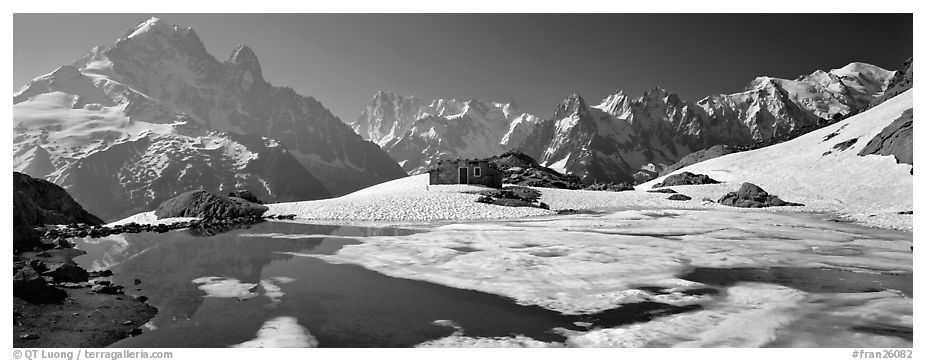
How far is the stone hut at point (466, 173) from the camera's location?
2277 inches

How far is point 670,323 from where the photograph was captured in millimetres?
8984

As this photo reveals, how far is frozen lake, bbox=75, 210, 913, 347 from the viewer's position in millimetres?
8383

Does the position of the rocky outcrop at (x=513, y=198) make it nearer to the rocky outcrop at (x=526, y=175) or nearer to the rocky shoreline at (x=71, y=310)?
the rocky outcrop at (x=526, y=175)

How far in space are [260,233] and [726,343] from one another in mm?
23210

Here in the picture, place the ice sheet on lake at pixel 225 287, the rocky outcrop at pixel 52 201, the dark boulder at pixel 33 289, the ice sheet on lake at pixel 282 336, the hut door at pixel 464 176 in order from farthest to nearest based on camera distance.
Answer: the hut door at pixel 464 176 < the rocky outcrop at pixel 52 201 < the ice sheet on lake at pixel 225 287 < the dark boulder at pixel 33 289 < the ice sheet on lake at pixel 282 336

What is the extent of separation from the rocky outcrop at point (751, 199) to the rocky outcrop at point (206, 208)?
46270 mm

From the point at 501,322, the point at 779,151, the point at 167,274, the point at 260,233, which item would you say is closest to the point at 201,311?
the point at 167,274

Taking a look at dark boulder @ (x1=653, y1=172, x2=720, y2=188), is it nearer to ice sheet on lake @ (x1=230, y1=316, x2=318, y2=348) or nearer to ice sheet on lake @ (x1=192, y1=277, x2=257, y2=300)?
ice sheet on lake @ (x1=192, y1=277, x2=257, y2=300)

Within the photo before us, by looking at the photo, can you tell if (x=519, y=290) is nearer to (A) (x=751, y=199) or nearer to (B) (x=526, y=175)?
(A) (x=751, y=199)

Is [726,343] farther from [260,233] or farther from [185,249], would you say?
[260,233]

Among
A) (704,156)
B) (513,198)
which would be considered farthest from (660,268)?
(704,156)

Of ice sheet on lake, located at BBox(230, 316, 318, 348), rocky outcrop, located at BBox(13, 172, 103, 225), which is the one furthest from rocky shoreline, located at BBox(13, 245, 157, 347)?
rocky outcrop, located at BBox(13, 172, 103, 225)

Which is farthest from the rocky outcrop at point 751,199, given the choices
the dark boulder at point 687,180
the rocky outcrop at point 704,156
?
the rocky outcrop at point 704,156

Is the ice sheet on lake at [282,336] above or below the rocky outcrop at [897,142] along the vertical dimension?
below
